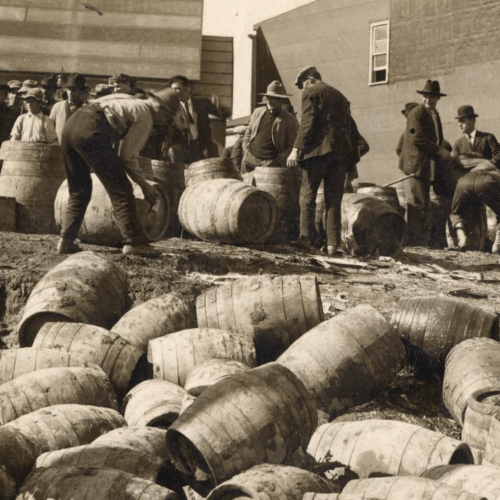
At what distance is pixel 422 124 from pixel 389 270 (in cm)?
364

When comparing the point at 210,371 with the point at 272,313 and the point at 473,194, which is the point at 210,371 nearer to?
the point at 272,313

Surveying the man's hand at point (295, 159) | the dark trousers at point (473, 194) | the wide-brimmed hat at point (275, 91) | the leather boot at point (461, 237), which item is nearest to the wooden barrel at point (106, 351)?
the man's hand at point (295, 159)

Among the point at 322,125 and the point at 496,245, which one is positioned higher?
the point at 322,125

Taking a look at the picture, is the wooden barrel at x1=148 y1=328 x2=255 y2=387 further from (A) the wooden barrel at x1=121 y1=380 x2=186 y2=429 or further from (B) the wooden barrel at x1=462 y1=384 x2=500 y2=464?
(B) the wooden barrel at x1=462 y1=384 x2=500 y2=464

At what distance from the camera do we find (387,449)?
18.0 feet

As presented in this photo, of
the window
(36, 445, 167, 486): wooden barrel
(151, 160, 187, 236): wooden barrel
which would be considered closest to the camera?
(36, 445, 167, 486): wooden barrel

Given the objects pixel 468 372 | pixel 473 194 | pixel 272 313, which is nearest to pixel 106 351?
pixel 272 313

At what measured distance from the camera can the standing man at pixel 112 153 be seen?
353 inches

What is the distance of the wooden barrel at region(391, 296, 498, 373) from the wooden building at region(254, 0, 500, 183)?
11.2m

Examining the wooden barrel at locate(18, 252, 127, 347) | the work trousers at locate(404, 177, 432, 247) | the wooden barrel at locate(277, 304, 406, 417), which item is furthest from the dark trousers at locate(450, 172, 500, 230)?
the wooden barrel at locate(277, 304, 406, 417)

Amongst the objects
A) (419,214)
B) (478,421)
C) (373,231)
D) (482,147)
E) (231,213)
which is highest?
(482,147)

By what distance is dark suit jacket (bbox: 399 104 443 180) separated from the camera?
1302 centimetres

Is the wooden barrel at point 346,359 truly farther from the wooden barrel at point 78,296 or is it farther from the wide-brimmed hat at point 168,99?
the wide-brimmed hat at point 168,99

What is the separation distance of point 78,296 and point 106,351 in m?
1.00
